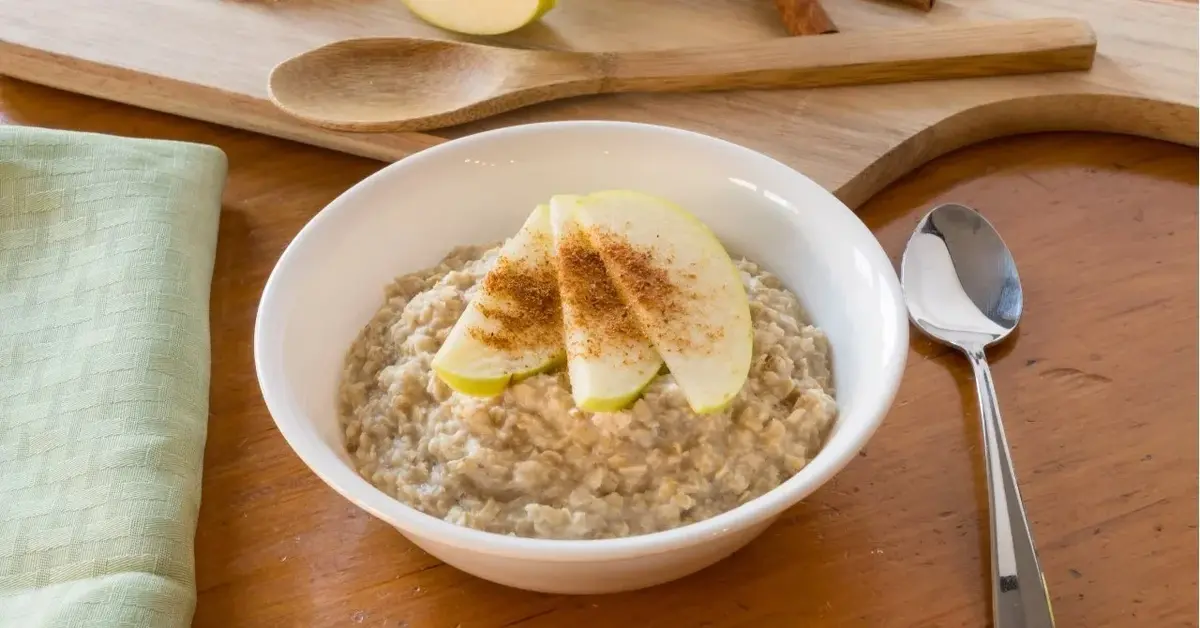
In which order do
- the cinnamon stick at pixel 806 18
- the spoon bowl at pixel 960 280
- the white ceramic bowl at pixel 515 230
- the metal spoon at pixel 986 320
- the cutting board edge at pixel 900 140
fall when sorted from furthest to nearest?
the cinnamon stick at pixel 806 18, the cutting board edge at pixel 900 140, the spoon bowl at pixel 960 280, the metal spoon at pixel 986 320, the white ceramic bowl at pixel 515 230

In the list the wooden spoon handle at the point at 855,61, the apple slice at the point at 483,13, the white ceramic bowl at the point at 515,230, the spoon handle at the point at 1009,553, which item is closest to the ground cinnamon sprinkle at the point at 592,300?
the white ceramic bowl at the point at 515,230

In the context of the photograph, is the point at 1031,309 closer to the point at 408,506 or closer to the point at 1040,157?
the point at 1040,157

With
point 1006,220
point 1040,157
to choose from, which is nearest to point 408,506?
point 1006,220

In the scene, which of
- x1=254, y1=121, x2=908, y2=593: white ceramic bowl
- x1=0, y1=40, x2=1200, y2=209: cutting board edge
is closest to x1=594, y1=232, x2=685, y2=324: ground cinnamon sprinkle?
x1=254, y1=121, x2=908, y2=593: white ceramic bowl

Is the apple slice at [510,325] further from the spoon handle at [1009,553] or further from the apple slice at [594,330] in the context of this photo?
the spoon handle at [1009,553]

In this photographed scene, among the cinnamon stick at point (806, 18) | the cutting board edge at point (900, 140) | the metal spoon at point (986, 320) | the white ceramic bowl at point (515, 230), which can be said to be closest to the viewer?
the white ceramic bowl at point (515, 230)

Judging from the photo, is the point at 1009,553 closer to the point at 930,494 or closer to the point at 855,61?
the point at 930,494

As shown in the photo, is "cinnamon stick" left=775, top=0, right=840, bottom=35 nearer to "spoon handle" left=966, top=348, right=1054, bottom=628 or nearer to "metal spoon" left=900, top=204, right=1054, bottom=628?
"metal spoon" left=900, top=204, right=1054, bottom=628
